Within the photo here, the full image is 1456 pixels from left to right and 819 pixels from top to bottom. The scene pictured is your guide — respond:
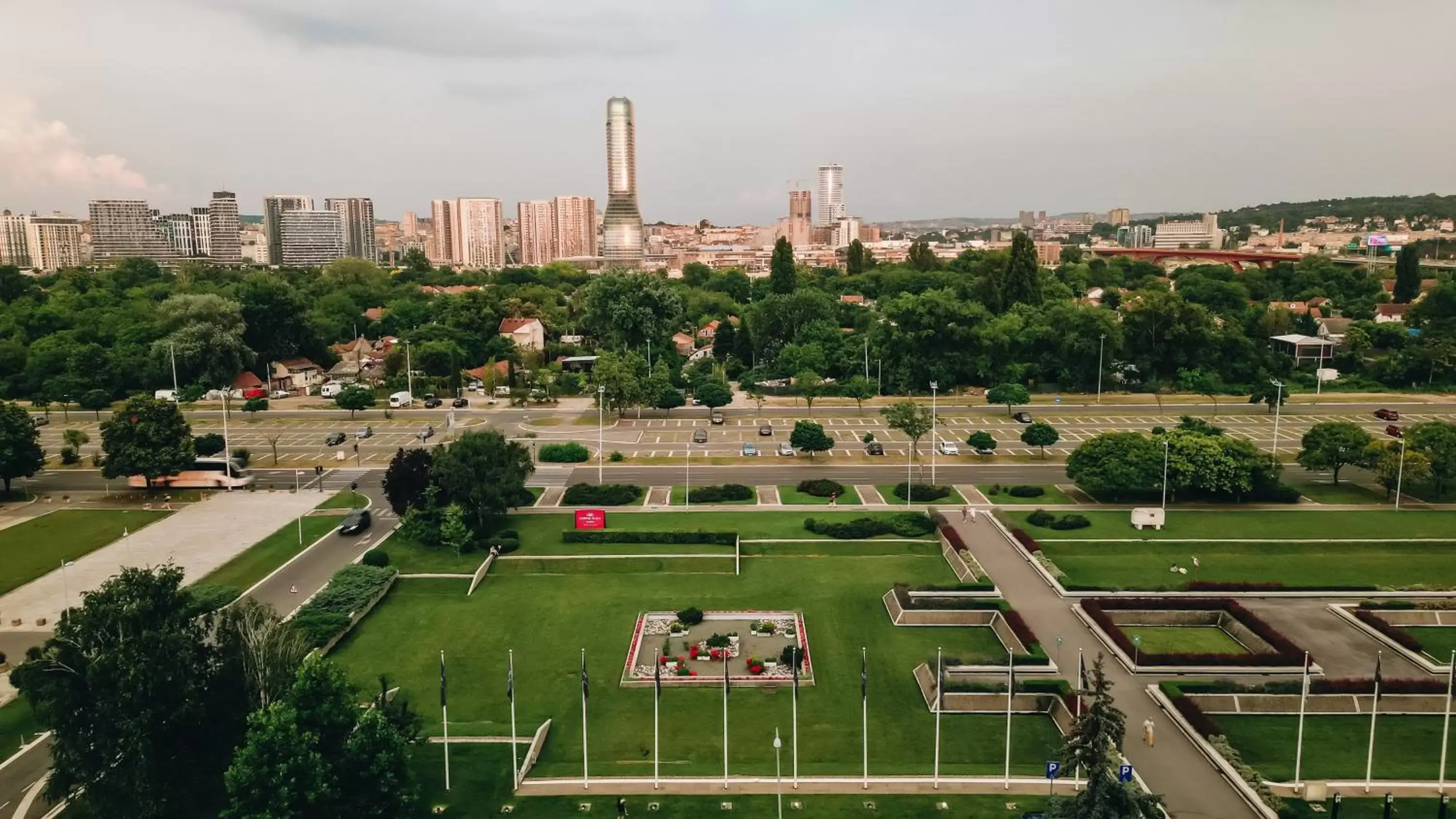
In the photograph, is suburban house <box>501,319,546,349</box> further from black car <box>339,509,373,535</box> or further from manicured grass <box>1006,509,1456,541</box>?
manicured grass <box>1006,509,1456,541</box>

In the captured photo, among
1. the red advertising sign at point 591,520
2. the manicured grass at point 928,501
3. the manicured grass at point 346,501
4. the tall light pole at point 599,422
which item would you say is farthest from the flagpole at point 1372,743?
the manicured grass at point 346,501

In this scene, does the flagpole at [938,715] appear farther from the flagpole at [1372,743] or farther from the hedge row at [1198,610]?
the flagpole at [1372,743]

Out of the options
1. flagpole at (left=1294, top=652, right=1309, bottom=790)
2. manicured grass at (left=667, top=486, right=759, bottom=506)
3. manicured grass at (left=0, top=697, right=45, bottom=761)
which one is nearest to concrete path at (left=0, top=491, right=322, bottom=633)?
manicured grass at (left=0, top=697, right=45, bottom=761)

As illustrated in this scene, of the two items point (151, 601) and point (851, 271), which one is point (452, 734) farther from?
point (851, 271)

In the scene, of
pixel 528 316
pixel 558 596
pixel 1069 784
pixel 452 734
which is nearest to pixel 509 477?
pixel 558 596

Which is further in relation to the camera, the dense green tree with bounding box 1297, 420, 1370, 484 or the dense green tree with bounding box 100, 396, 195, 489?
the dense green tree with bounding box 1297, 420, 1370, 484

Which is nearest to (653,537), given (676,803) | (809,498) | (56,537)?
(809,498)

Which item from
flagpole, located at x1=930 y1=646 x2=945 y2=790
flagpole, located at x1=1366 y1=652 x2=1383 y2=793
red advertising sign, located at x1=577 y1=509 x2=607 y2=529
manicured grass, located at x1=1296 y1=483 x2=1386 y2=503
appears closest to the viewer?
flagpole, located at x1=1366 y1=652 x2=1383 y2=793
